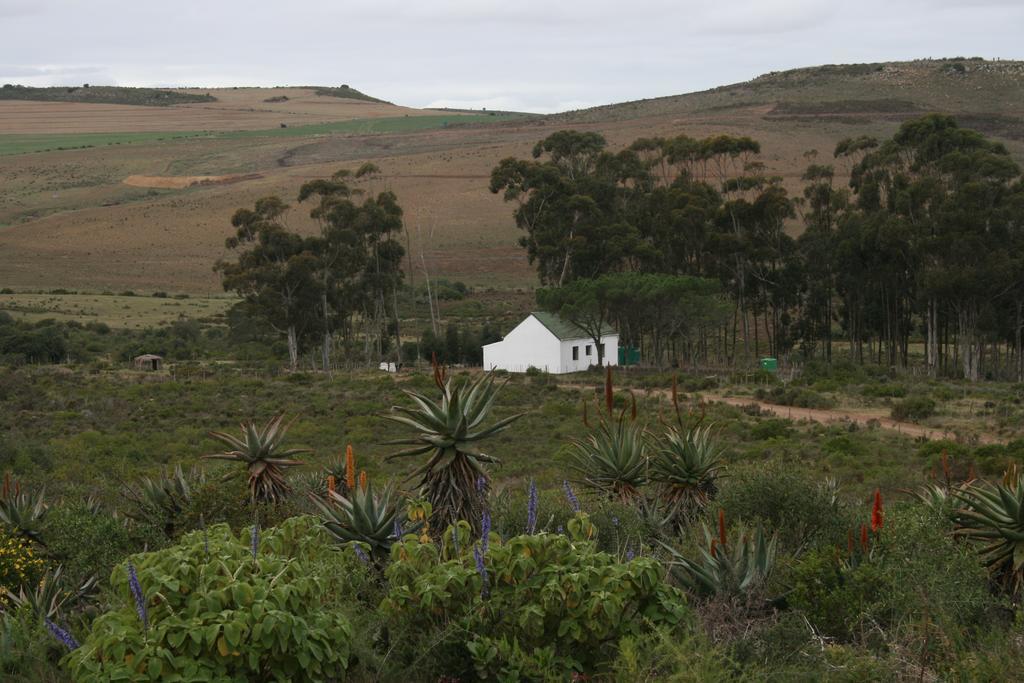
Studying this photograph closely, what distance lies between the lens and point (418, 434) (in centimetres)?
1016

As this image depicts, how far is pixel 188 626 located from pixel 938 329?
2016 inches

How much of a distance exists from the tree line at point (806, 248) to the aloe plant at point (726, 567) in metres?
39.8

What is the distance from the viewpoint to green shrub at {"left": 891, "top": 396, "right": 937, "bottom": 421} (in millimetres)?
35188

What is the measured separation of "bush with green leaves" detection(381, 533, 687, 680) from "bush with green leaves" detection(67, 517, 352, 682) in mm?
576

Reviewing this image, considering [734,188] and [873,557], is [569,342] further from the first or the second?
[873,557]

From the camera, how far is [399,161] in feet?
458

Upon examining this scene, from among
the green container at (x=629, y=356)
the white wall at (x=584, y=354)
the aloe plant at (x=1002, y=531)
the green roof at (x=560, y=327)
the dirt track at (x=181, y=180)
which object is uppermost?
the dirt track at (x=181, y=180)

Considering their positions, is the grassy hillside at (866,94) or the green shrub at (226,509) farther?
the grassy hillside at (866,94)

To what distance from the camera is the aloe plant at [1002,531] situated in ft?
28.7

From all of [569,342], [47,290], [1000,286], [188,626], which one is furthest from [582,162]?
[188,626]

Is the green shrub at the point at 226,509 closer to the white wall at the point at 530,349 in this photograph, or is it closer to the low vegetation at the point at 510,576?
the low vegetation at the point at 510,576

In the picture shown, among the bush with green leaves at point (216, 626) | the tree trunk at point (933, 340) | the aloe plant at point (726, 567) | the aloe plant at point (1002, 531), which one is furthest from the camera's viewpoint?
the tree trunk at point (933, 340)

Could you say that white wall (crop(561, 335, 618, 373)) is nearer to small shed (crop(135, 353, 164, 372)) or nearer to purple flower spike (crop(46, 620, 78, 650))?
small shed (crop(135, 353, 164, 372))

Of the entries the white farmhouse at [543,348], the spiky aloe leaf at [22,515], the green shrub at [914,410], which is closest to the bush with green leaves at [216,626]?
the spiky aloe leaf at [22,515]
